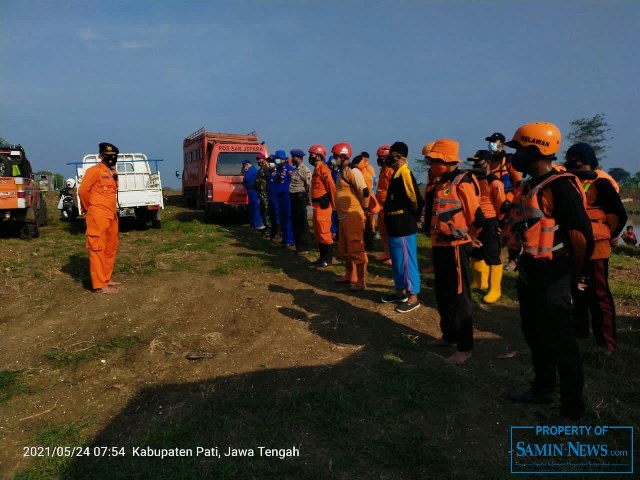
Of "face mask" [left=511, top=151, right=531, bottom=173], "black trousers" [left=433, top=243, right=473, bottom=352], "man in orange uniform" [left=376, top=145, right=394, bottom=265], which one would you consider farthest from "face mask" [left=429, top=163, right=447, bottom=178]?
"man in orange uniform" [left=376, top=145, right=394, bottom=265]

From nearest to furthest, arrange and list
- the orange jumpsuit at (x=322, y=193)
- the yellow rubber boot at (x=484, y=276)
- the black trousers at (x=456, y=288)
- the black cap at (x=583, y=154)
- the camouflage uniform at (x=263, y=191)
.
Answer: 1. the black trousers at (x=456, y=288)
2. the black cap at (x=583, y=154)
3. the yellow rubber boot at (x=484, y=276)
4. the orange jumpsuit at (x=322, y=193)
5. the camouflage uniform at (x=263, y=191)

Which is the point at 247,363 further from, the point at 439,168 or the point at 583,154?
the point at 583,154

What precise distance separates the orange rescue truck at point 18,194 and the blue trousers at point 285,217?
5.53 meters

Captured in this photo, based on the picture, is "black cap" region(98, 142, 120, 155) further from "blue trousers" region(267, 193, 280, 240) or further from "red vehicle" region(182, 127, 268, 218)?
"red vehicle" region(182, 127, 268, 218)

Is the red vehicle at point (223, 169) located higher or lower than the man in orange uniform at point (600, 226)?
higher

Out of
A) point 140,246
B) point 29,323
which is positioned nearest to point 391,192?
point 29,323

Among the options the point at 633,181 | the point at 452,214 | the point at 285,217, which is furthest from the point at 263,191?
the point at 633,181

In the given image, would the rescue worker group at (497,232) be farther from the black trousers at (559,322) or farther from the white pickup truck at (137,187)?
the white pickup truck at (137,187)

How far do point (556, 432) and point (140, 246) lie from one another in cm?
832

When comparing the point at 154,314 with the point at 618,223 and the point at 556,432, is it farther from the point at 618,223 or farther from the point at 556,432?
the point at 618,223

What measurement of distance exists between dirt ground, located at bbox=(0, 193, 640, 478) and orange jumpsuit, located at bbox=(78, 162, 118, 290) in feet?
1.33

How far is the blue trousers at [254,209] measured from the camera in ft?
37.8

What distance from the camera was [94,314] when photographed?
206 inches

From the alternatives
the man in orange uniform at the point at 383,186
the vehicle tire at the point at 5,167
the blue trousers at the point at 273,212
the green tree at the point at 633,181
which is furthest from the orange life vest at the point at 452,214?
the green tree at the point at 633,181
